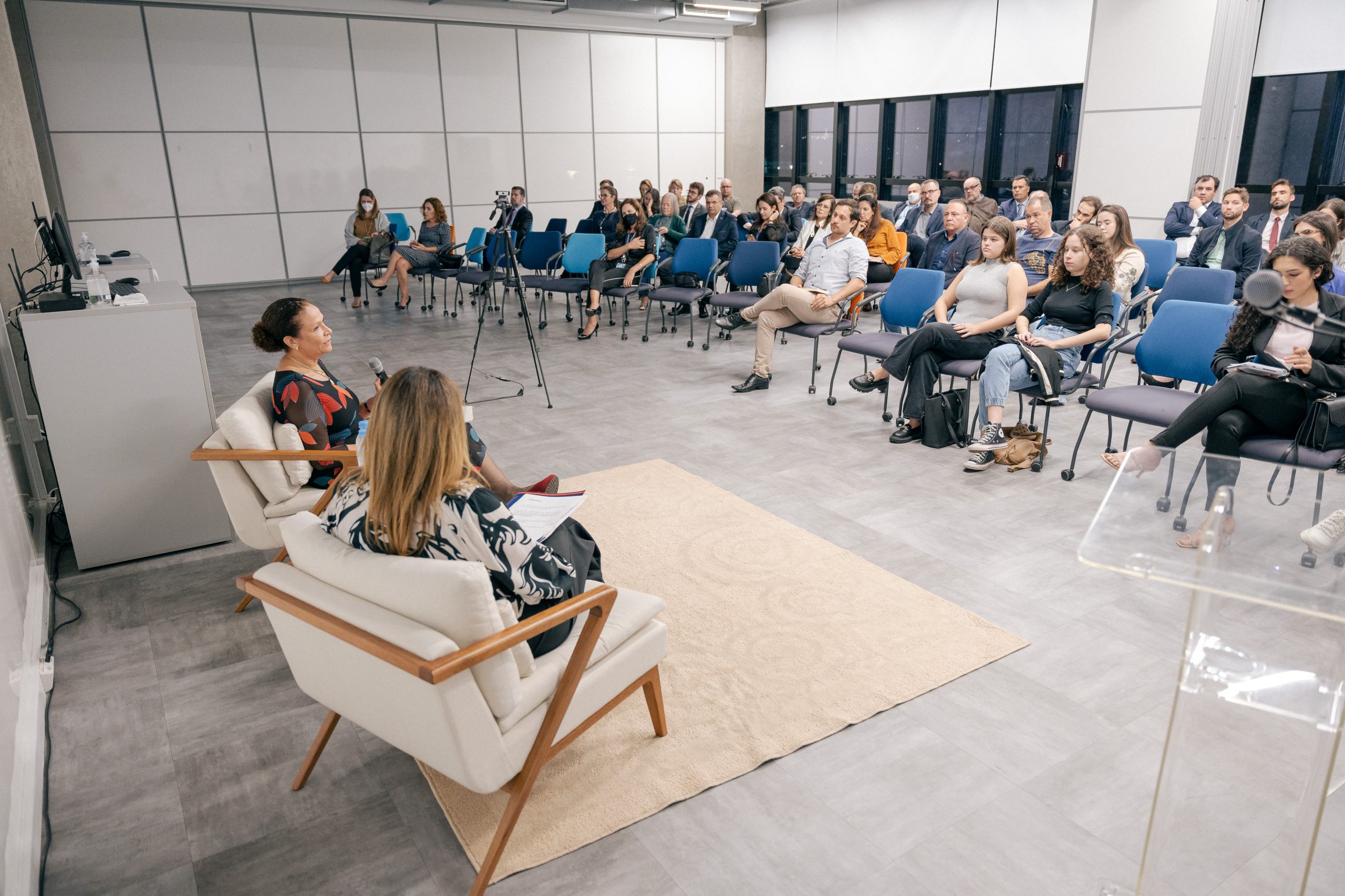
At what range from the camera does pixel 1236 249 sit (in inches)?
287

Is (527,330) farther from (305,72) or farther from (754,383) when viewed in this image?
(305,72)

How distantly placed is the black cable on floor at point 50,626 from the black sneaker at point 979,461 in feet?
13.6

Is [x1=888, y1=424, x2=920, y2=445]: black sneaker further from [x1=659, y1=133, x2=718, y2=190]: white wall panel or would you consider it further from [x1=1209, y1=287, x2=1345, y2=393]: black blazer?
[x1=659, y1=133, x2=718, y2=190]: white wall panel

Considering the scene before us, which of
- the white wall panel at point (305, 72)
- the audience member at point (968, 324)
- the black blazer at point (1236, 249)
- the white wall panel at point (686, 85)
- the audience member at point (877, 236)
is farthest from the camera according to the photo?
the white wall panel at point (686, 85)

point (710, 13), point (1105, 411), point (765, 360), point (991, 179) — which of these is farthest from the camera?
point (710, 13)

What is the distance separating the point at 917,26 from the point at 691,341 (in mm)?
6745

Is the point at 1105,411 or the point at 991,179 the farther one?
the point at 991,179

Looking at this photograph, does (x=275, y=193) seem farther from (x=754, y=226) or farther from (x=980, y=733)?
(x=980, y=733)

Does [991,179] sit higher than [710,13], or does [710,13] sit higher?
[710,13]

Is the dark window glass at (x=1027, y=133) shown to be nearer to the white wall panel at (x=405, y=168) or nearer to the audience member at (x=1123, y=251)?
the audience member at (x=1123, y=251)

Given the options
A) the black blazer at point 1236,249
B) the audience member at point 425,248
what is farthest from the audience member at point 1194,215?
the audience member at point 425,248

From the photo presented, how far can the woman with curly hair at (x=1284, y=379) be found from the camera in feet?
11.6

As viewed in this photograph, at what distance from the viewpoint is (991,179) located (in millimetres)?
11484

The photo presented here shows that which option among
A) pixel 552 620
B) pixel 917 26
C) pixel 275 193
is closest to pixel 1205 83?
pixel 917 26
